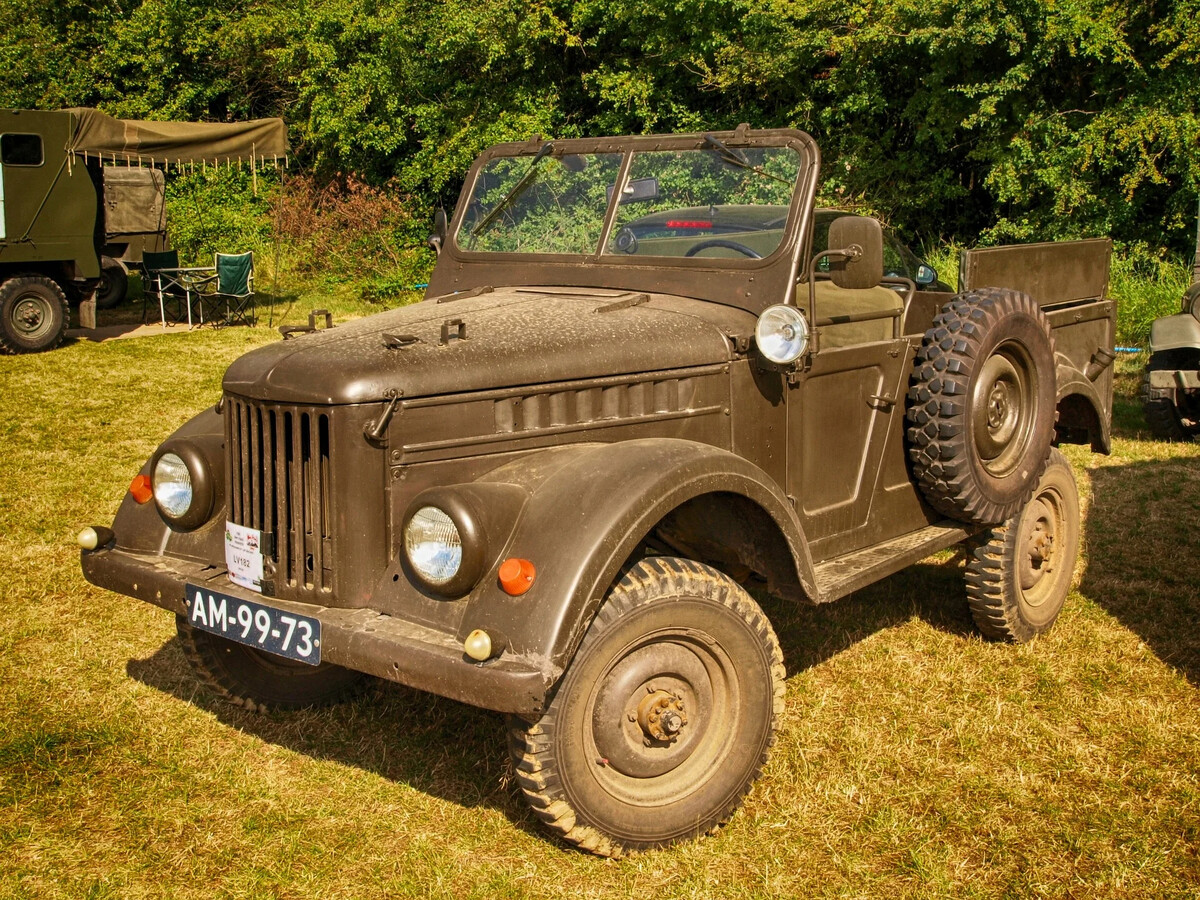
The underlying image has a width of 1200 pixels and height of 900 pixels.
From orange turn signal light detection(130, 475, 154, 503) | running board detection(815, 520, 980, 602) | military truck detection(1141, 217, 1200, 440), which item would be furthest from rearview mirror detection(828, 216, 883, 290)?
military truck detection(1141, 217, 1200, 440)

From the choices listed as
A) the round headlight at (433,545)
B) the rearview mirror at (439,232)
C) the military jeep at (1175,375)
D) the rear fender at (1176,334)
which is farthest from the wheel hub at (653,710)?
the rear fender at (1176,334)

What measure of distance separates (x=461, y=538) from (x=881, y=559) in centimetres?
180

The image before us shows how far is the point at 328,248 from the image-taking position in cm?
1833

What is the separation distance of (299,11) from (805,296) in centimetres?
1834

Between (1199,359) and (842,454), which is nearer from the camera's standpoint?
(842,454)

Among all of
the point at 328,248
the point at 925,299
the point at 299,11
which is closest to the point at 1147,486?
the point at 925,299

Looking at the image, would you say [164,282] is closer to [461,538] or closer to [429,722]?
[429,722]

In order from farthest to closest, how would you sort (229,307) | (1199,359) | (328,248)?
(328,248)
(229,307)
(1199,359)

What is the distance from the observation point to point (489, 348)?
3.53 meters

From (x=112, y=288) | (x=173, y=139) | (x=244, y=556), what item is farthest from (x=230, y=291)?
(x=244, y=556)

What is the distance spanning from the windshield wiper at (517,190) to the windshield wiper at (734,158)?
72cm

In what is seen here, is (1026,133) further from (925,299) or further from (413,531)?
(413,531)

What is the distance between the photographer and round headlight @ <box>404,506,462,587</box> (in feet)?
10.2

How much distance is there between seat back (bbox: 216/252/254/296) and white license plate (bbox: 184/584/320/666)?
1183 cm
